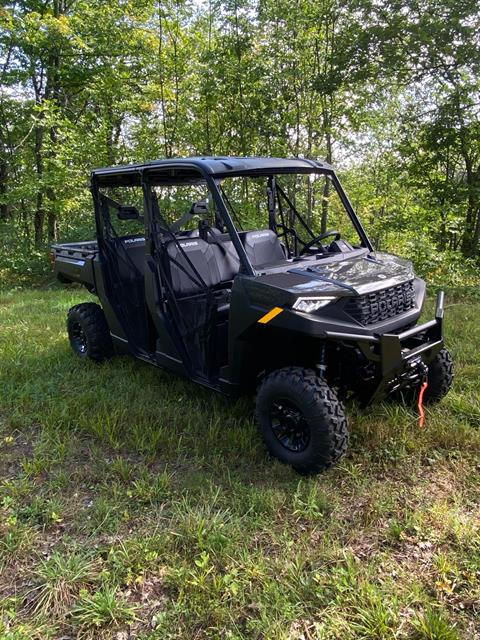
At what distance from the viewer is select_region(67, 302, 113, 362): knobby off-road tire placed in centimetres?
458

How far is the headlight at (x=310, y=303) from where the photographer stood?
2.61 metres

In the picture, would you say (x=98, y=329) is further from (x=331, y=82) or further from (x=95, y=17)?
(x=95, y=17)

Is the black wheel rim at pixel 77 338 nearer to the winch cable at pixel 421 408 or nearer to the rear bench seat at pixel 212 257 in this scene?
the rear bench seat at pixel 212 257

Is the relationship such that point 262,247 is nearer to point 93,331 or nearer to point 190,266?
point 190,266

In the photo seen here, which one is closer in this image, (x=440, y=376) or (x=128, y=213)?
(x=440, y=376)

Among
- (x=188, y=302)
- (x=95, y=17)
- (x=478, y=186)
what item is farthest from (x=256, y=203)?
(x=95, y=17)

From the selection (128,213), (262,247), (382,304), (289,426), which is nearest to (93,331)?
(128,213)

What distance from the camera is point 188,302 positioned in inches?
142

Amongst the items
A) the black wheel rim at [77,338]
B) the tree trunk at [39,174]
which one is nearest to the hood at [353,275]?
the black wheel rim at [77,338]

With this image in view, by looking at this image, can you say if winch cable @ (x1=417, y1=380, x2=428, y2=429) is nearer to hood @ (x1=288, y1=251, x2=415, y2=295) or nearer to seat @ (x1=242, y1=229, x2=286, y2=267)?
hood @ (x1=288, y1=251, x2=415, y2=295)

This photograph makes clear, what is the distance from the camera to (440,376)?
11.3 feet

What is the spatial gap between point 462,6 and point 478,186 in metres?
2.61

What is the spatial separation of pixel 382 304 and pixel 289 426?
909 millimetres

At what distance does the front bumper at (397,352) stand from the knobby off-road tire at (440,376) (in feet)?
0.99
